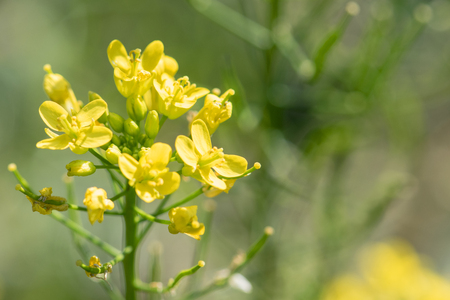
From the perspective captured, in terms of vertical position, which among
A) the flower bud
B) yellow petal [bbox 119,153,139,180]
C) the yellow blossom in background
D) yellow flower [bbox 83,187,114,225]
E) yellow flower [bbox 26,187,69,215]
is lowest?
yellow flower [bbox 26,187,69,215]

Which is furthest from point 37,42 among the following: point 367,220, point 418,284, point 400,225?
point 400,225

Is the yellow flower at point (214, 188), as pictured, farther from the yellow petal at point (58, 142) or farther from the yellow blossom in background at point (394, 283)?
the yellow blossom in background at point (394, 283)

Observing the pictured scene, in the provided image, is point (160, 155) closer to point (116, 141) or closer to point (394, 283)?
point (116, 141)

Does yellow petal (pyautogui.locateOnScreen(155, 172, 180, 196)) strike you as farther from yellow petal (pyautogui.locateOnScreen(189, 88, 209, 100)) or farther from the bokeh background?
the bokeh background

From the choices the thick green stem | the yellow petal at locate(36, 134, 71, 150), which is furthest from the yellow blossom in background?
the yellow petal at locate(36, 134, 71, 150)

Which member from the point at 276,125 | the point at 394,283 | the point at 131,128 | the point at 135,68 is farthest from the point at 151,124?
the point at 394,283

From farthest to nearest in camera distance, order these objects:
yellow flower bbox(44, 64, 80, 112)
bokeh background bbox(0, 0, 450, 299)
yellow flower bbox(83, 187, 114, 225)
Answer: bokeh background bbox(0, 0, 450, 299), yellow flower bbox(44, 64, 80, 112), yellow flower bbox(83, 187, 114, 225)
